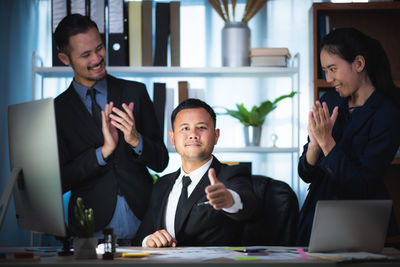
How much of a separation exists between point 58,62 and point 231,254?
200cm

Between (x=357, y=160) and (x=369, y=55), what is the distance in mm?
425

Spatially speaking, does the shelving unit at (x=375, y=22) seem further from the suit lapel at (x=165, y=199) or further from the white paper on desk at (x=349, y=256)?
the white paper on desk at (x=349, y=256)

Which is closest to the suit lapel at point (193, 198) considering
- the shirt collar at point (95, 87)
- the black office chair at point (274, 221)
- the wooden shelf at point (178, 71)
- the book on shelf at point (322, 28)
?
the black office chair at point (274, 221)

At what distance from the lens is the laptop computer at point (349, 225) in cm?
133

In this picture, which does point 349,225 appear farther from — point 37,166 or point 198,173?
point 37,166

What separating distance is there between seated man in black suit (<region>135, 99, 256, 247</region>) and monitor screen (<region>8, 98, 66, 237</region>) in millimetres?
405

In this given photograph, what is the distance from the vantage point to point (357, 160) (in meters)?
1.84

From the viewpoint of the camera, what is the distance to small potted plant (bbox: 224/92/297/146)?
3.03 metres

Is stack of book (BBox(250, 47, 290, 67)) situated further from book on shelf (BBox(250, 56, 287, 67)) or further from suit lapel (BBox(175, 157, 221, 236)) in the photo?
suit lapel (BBox(175, 157, 221, 236))

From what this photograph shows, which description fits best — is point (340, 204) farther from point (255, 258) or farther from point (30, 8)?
point (30, 8)

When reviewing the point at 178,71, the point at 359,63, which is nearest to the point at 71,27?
the point at 178,71

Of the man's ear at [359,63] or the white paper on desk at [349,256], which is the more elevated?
the man's ear at [359,63]

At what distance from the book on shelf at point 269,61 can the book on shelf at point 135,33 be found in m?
0.71

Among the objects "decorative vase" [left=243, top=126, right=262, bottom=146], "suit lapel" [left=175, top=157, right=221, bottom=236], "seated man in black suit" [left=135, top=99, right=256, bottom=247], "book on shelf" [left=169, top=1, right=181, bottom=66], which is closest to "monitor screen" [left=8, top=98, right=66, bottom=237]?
"seated man in black suit" [left=135, top=99, right=256, bottom=247]
